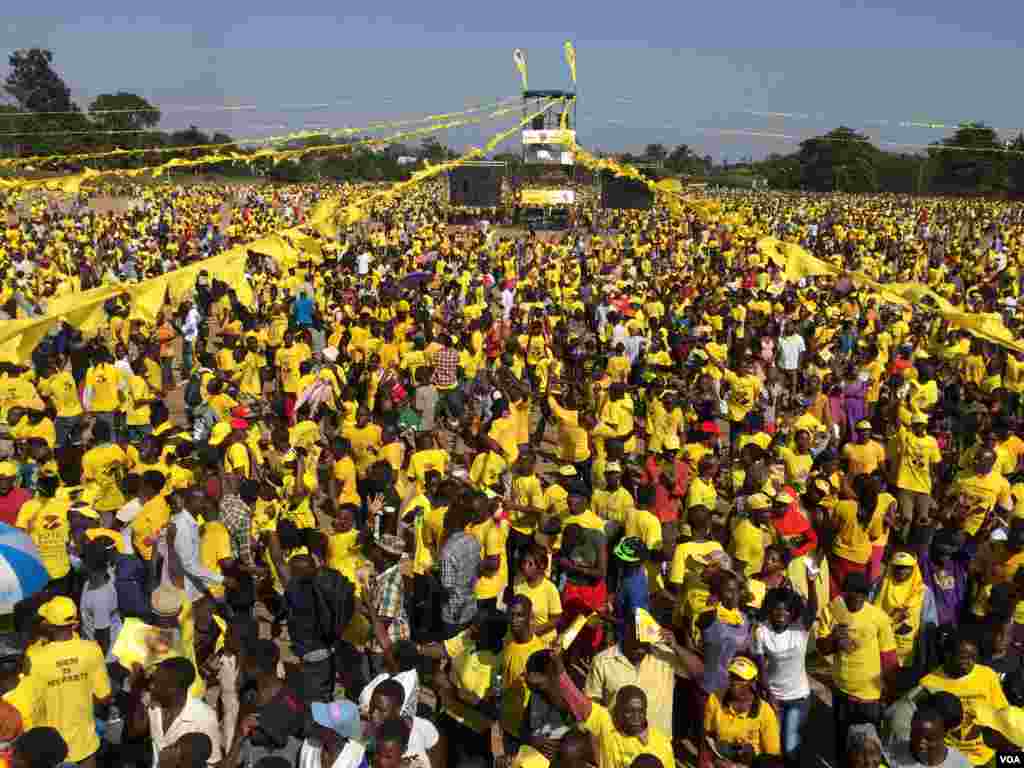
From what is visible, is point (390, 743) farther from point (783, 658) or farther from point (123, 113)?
point (123, 113)

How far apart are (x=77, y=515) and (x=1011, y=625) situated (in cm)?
578

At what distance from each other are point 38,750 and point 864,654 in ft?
12.8

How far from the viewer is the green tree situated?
55594 millimetres

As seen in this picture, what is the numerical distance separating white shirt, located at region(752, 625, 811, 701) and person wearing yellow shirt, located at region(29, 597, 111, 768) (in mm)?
3337

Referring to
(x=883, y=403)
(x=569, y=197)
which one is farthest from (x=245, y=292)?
(x=569, y=197)

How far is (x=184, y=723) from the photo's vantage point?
3896 mm

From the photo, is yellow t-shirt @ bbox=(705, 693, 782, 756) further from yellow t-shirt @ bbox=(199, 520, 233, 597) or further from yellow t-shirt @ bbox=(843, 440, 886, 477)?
yellow t-shirt @ bbox=(843, 440, 886, 477)

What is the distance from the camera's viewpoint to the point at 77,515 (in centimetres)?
598

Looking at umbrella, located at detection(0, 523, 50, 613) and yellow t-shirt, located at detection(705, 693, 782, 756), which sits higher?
umbrella, located at detection(0, 523, 50, 613)

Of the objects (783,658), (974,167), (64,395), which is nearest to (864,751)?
(783,658)

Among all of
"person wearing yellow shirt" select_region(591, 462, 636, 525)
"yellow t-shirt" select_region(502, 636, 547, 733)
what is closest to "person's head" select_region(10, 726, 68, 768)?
"yellow t-shirt" select_region(502, 636, 547, 733)

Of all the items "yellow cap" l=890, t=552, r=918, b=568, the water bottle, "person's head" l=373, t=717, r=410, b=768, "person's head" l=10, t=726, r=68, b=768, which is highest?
"yellow cap" l=890, t=552, r=918, b=568

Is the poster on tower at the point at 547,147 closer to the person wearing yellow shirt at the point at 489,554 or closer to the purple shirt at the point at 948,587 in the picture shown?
the person wearing yellow shirt at the point at 489,554

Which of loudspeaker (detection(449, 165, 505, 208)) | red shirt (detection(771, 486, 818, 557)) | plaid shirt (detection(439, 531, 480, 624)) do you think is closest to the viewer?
plaid shirt (detection(439, 531, 480, 624))
